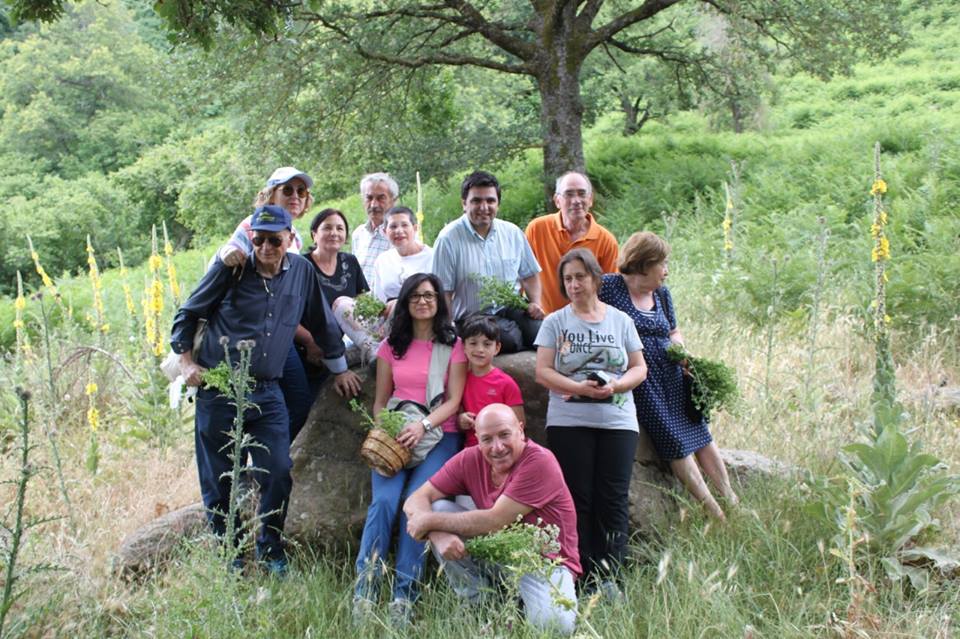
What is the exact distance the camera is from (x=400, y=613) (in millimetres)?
4098

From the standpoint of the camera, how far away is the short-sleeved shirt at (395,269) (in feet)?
17.1

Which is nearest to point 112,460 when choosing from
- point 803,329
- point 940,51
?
point 803,329

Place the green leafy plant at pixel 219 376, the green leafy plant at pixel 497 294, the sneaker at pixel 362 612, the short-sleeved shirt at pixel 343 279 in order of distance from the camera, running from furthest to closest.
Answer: the short-sleeved shirt at pixel 343 279, the green leafy plant at pixel 497 294, the sneaker at pixel 362 612, the green leafy plant at pixel 219 376

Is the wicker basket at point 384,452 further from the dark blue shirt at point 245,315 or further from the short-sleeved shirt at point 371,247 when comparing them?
the short-sleeved shirt at point 371,247

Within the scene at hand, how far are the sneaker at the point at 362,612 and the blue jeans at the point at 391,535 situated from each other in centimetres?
6

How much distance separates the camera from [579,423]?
4.51 m

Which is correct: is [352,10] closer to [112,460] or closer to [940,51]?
[112,460]

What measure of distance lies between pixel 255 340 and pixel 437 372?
3.24 feet

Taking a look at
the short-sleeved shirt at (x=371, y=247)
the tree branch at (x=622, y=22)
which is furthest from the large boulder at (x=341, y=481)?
the tree branch at (x=622, y=22)

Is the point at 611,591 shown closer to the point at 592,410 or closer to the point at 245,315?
the point at 592,410

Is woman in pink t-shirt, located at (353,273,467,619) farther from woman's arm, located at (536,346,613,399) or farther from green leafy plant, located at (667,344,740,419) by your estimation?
green leafy plant, located at (667,344,740,419)

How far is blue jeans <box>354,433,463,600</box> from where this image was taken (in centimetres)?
429

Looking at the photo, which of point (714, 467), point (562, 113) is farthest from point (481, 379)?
point (562, 113)

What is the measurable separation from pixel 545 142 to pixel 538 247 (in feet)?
27.4
